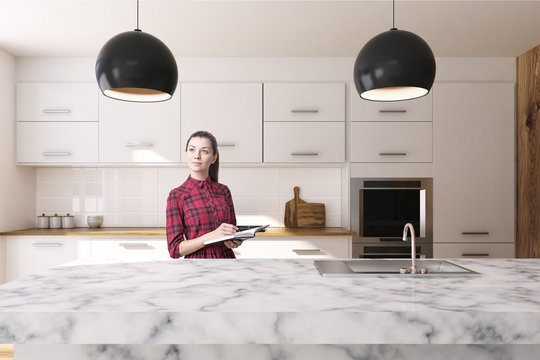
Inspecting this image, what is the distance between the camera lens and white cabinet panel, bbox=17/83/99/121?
11.9ft

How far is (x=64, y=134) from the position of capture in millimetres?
3629

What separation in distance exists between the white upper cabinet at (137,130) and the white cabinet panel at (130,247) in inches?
27.0

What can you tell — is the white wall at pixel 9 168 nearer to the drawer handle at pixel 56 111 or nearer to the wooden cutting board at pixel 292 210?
the drawer handle at pixel 56 111

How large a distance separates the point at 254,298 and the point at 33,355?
73 centimetres

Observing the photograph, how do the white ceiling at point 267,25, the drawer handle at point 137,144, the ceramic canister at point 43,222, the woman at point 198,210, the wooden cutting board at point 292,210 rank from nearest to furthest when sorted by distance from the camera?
the woman at point 198,210 → the white ceiling at point 267,25 → the drawer handle at point 137,144 → the ceramic canister at point 43,222 → the wooden cutting board at point 292,210

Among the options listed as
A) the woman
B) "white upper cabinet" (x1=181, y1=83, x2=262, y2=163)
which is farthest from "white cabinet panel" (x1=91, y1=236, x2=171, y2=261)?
the woman

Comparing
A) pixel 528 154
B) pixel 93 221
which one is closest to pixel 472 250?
pixel 528 154

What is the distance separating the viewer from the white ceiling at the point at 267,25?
2.71 meters

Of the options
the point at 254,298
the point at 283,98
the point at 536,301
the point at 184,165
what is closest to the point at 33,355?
the point at 254,298

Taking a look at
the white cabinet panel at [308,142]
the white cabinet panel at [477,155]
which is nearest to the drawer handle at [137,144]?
the white cabinet panel at [308,142]

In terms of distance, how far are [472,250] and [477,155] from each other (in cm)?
82

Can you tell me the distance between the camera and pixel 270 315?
108 cm

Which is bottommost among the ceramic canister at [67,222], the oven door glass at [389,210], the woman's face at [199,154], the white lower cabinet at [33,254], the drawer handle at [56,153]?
the white lower cabinet at [33,254]

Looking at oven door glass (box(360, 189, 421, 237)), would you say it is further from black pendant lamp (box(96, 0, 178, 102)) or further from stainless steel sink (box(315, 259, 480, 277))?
black pendant lamp (box(96, 0, 178, 102))
